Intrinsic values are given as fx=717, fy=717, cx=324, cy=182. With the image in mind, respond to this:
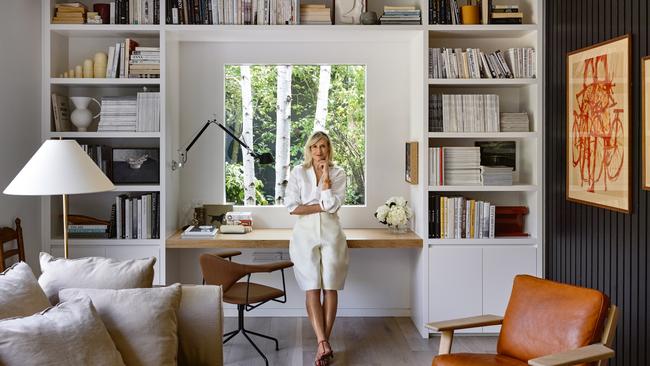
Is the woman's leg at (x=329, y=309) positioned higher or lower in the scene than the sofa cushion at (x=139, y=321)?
lower

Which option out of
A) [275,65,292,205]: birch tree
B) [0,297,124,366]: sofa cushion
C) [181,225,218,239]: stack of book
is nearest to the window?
[275,65,292,205]: birch tree

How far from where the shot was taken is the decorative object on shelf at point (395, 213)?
5.66 meters

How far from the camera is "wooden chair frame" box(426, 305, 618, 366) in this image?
119 inches

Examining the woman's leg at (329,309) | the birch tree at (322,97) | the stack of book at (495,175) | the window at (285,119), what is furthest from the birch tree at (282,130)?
the stack of book at (495,175)

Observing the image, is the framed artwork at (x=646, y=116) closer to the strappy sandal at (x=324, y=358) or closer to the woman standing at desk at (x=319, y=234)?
the woman standing at desk at (x=319, y=234)

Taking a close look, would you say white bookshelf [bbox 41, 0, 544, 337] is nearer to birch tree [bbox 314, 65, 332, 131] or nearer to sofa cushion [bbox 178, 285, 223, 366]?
birch tree [bbox 314, 65, 332, 131]

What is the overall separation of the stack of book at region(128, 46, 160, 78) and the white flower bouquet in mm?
2041

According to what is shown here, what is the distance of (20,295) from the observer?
2.92m

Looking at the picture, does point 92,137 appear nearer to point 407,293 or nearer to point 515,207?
point 407,293

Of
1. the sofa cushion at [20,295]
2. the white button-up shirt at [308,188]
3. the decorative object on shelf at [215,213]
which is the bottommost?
the sofa cushion at [20,295]

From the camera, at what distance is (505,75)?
5.55 metres

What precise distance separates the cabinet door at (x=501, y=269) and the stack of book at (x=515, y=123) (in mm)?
917

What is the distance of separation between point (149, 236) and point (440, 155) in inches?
91.2

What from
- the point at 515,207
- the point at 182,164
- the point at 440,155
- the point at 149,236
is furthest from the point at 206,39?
the point at 515,207
